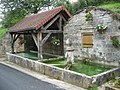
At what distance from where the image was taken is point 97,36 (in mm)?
10414

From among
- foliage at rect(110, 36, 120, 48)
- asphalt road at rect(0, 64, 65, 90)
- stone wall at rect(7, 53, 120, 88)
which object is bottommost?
asphalt road at rect(0, 64, 65, 90)

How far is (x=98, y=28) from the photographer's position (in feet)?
33.0

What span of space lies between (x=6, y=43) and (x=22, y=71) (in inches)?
346

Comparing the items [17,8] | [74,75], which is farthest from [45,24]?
[17,8]

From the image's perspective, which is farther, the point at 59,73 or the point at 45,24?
the point at 45,24

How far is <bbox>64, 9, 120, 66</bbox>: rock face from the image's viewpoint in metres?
9.50

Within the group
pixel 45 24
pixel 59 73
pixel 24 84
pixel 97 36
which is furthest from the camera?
pixel 45 24

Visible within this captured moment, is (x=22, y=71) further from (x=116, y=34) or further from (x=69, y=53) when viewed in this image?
(x=116, y=34)

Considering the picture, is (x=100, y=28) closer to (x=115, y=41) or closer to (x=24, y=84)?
(x=115, y=41)

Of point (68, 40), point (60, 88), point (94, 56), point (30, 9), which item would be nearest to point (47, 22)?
point (68, 40)

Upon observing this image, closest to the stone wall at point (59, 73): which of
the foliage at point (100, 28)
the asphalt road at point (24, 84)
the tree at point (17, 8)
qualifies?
the asphalt road at point (24, 84)

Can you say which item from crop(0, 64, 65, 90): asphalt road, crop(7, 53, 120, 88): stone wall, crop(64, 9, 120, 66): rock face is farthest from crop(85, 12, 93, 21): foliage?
crop(0, 64, 65, 90): asphalt road

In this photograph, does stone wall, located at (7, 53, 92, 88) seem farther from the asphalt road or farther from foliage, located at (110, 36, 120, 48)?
foliage, located at (110, 36, 120, 48)

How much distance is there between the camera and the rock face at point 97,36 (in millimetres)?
9504
